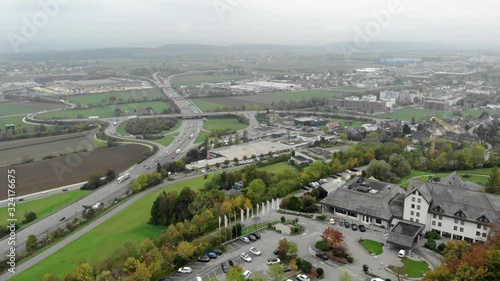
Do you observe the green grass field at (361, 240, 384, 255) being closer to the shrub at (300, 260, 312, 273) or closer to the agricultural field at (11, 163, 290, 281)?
the shrub at (300, 260, 312, 273)

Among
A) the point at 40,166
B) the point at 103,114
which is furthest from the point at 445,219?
the point at 103,114

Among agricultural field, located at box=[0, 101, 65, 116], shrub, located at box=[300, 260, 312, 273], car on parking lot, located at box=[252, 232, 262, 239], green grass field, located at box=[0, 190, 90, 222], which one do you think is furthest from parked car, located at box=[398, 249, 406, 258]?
agricultural field, located at box=[0, 101, 65, 116]

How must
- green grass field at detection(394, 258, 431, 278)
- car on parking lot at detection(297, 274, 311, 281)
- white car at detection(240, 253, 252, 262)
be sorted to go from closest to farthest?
car on parking lot at detection(297, 274, 311, 281), green grass field at detection(394, 258, 431, 278), white car at detection(240, 253, 252, 262)

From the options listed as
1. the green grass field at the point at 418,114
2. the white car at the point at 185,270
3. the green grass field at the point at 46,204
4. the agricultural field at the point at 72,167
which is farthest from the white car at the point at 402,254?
the green grass field at the point at 418,114

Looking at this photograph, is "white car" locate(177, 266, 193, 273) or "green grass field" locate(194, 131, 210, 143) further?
"green grass field" locate(194, 131, 210, 143)

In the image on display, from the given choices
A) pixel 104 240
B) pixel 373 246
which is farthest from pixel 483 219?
pixel 104 240

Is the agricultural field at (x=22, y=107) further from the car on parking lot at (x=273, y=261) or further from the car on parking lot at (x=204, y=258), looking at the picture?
the car on parking lot at (x=273, y=261)

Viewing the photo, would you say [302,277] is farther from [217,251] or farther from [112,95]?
[112,95]
